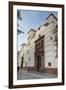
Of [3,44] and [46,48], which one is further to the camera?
[46,48]

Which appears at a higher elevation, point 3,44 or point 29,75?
point 3,44

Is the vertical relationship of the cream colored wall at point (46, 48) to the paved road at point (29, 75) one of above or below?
above

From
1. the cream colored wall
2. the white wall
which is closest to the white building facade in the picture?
the cream colored wall

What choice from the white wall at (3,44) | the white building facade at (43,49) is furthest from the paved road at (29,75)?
the white wall at (3,44)

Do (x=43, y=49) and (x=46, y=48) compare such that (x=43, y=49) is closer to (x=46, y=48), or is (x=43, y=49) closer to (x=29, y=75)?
(x=46, y=48)

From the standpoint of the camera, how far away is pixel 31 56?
239cm

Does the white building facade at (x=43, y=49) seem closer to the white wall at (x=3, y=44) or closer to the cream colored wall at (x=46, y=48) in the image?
the cream colored wall at (x=46, y=48)

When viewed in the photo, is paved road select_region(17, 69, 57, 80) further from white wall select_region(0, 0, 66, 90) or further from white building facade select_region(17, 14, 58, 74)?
white wall select_region(0, 0, 66, 90)

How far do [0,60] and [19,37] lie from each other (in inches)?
13.1

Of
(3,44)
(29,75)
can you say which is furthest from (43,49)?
(3,44)

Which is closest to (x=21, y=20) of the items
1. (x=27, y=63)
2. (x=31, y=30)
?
(x=31, y=30)

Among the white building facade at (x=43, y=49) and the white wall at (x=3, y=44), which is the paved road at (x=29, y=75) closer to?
the white building facade at (x=43, y=49)

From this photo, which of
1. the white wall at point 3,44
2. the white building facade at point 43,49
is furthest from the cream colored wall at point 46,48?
the white wall at point 3,44

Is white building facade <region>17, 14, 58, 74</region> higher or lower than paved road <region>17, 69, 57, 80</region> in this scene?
higher
